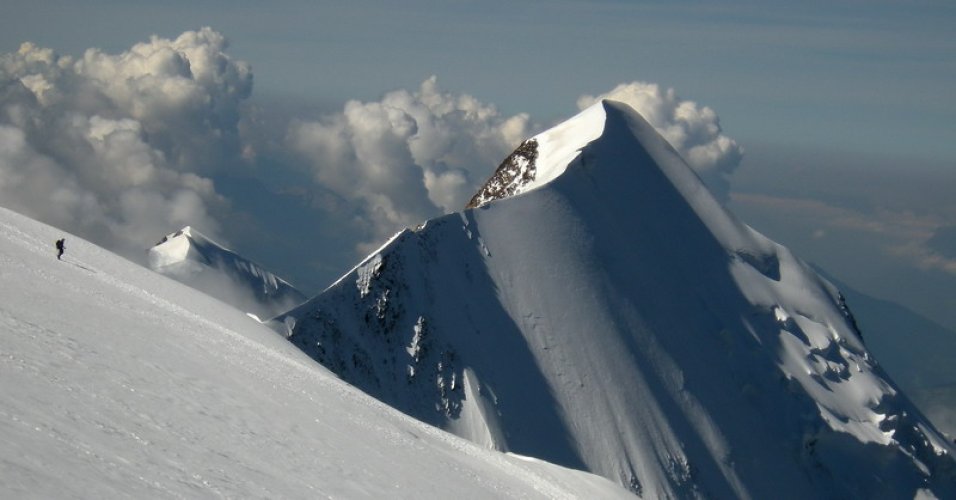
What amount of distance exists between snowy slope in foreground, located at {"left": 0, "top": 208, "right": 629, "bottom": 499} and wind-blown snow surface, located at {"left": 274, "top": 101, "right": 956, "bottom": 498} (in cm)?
4952

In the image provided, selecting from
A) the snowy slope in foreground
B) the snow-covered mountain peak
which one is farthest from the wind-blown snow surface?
the snowy slope in foreground

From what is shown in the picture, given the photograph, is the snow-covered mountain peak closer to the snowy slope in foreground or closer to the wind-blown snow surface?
the wind-blown snow surface

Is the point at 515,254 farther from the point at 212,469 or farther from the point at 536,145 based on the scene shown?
the point at 212,469

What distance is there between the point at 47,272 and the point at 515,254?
8128 centimetres

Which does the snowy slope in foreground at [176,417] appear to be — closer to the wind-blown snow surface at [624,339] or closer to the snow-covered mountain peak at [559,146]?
the wind-blown snow surface at [624,339]

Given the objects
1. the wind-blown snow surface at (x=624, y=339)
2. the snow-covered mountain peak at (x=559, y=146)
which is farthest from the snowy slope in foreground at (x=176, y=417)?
the snow-covered mountain peak at (x=559, y=146)

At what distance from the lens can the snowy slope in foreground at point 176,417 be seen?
1836 centimetres

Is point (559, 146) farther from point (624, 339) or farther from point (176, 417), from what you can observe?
point (176, 417)

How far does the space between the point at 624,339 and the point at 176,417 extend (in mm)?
94711

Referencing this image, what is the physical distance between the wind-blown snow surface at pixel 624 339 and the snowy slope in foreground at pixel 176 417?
4952cm

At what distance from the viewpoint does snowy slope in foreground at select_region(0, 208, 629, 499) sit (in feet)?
60.2

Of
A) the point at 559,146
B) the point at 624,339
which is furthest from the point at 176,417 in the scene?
the point at 559,146

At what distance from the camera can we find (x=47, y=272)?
3909cm

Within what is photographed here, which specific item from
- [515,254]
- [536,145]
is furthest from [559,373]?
[536,145]
